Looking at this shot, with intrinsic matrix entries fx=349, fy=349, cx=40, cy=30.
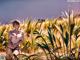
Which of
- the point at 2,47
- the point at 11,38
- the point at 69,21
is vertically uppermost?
the point at 69,21

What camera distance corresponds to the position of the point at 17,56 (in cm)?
844

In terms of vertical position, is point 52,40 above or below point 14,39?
above

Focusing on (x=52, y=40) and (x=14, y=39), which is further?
(x=14, y=39)

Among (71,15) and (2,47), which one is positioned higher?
(71,15)

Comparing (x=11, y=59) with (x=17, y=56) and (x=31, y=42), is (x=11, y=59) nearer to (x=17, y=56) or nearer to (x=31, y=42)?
(x=17, y=56)

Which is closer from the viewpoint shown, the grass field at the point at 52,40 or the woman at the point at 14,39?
the grass field at the point at 52,40

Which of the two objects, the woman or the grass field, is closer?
the grass field

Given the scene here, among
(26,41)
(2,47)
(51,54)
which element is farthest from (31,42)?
(51,54)

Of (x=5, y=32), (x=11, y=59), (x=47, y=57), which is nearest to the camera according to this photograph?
(x=47, y=57)

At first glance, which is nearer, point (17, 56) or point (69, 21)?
point (69, 21)

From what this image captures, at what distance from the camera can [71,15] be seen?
295 inches

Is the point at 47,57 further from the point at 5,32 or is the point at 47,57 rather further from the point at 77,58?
the point at 5,32

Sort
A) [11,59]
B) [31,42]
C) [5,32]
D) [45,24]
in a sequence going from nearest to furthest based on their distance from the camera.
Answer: [11,59] → [31,42] → [5,32] → [45,24]

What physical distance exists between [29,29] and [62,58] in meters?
5.05
